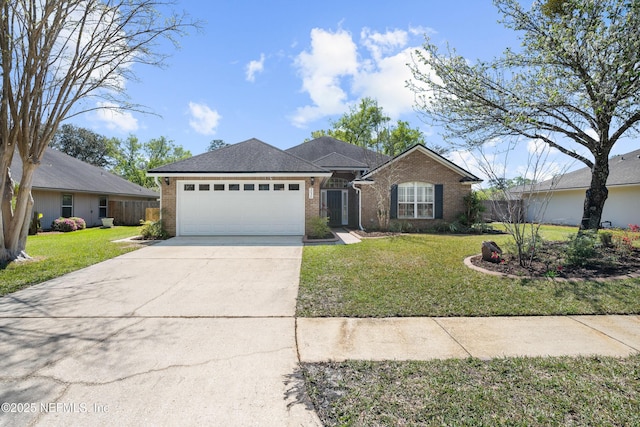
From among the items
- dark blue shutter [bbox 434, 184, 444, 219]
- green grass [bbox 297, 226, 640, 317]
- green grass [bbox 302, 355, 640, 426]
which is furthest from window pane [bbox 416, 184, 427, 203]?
green grass [bbox 302, 355, 640, 426]

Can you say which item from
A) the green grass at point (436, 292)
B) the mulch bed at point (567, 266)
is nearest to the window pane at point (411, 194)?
the mulch bed at point (567, 266)

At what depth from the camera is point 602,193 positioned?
8.38 m

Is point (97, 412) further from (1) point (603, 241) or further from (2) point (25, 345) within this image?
(1) point (603, 241)

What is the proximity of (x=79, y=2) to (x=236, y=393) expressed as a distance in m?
10.0

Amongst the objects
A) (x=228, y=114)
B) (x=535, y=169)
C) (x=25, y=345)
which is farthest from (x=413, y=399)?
(x=228, y=114)

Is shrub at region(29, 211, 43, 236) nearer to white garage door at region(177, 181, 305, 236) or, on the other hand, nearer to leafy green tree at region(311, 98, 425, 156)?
white garage door at region(177, 181, 305, 236)

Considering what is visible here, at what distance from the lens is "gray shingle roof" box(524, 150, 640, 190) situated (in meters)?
16.5

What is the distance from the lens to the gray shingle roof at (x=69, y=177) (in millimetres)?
15672

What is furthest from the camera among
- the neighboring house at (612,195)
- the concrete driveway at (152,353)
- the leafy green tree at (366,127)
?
the leafy green tree at (366,127)

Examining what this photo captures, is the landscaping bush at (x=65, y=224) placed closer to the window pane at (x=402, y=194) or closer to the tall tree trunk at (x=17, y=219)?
the tall tree trunk at (x=17, y=219)

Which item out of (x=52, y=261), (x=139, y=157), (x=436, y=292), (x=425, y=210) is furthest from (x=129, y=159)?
(x=436, y=292)

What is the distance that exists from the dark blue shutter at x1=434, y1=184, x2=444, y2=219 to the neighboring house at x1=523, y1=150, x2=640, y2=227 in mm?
3876

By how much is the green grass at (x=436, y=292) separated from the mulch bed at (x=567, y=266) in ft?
1.42

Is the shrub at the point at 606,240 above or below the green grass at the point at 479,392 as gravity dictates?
above
